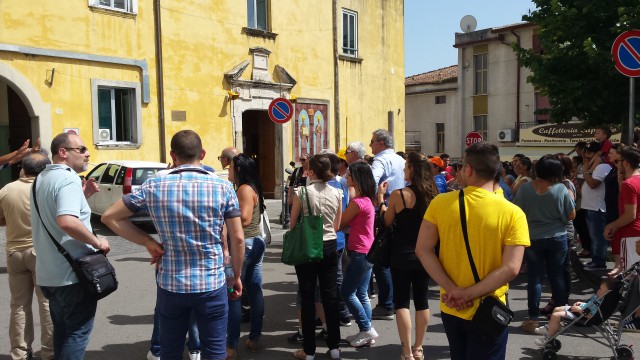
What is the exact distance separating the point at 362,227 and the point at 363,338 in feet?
3.36

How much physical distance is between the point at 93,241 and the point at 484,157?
247 centimetres

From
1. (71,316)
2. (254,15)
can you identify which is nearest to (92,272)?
(71,316)

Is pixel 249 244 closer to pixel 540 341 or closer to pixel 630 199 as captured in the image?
pixel 540 341

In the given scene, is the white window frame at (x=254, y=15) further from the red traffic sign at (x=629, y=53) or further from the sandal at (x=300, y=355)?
the sandal at (x=300, y=355)

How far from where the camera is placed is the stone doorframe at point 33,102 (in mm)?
13133

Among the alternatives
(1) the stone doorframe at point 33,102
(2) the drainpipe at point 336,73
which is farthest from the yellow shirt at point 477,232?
(2) the drainpipe at point 336,73

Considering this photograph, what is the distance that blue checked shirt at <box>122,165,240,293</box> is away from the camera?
11.3 ft

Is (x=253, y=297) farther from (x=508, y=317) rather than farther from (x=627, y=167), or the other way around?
(x=627, y=167)

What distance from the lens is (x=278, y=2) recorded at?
18.9 meters

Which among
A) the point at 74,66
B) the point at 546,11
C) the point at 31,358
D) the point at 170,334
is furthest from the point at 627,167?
the point at 74,66

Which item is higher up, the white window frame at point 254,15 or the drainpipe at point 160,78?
the white window frame at point 254,15

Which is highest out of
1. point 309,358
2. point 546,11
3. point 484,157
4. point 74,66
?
point 546,11

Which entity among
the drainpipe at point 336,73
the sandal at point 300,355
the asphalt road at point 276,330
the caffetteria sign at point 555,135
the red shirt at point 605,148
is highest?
the drainpipe at point 336,73

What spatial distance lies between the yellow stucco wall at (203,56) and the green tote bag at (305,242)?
10907mm
